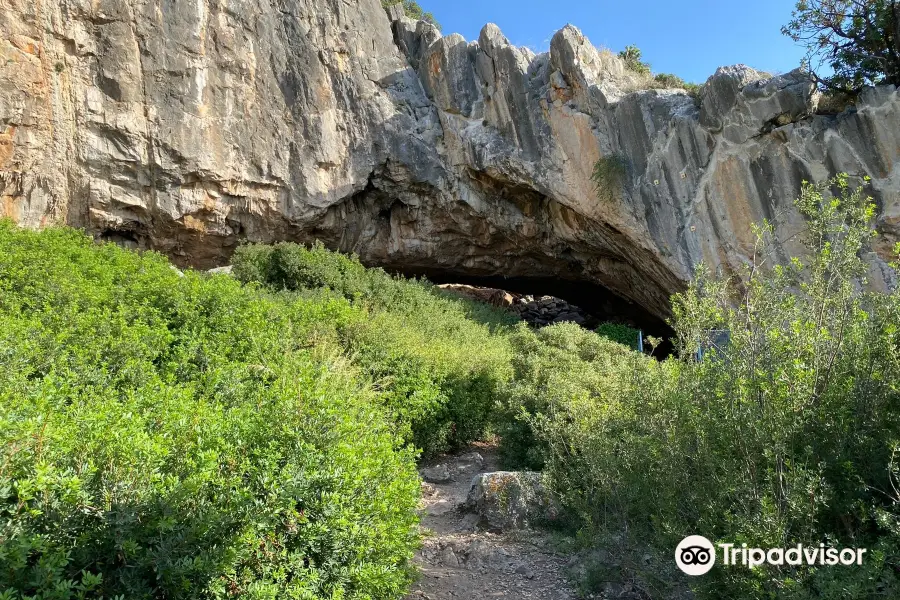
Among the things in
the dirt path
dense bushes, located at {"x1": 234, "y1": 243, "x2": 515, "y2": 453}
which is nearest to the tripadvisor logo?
the dirt path

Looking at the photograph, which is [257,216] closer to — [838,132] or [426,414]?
[426,414]

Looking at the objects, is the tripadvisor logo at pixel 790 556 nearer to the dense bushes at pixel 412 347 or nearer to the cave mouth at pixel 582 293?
the dense bushes at pixel 412 347

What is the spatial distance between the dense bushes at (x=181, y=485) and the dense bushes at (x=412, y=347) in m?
2.65

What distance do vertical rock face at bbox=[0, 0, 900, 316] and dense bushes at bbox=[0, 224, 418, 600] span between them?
7.22m

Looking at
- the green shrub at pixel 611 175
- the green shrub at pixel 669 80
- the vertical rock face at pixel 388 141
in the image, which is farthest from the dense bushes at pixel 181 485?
the green shrub at pixel 669 80

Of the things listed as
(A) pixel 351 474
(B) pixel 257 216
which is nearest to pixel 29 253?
(B) pixel 257 216

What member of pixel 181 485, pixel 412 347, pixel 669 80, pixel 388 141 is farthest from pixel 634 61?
pixel 181 485

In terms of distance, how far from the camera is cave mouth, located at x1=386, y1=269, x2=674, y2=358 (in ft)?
58.0

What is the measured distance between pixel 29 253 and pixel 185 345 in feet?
11.1

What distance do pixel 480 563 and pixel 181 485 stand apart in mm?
2834

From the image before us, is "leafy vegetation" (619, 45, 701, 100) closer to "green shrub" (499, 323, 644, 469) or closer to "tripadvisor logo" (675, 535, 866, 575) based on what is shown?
"green shrub" (499, 323, 644, 469)

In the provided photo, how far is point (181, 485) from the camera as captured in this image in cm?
265

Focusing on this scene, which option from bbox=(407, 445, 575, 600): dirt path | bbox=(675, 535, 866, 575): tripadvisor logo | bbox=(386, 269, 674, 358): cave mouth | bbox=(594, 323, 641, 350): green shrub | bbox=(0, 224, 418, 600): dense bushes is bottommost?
bbox=(407, 445, 575, 600): dirt path

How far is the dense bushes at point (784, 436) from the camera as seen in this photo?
2701 mm
